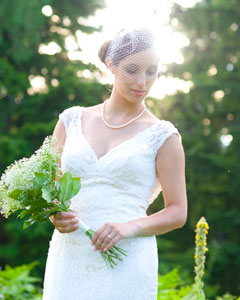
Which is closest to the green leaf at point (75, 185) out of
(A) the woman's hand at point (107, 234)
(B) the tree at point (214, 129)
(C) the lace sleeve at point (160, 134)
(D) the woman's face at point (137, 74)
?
(A) the woman's hand at point (107, 234)

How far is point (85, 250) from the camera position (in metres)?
2.60

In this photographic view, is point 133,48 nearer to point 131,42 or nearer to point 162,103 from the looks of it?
point 131,42

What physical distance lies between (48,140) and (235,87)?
34.9 feet

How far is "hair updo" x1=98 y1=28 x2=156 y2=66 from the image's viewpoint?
2742 mm

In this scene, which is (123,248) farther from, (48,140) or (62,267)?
(48,140)

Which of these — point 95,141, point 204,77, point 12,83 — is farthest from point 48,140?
point 204,77

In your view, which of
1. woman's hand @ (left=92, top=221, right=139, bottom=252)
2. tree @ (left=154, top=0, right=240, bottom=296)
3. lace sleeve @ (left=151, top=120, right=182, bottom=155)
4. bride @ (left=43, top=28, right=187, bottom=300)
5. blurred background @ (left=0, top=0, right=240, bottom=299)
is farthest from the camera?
tree @ (left=154, top=0, right=240, bottom=296)

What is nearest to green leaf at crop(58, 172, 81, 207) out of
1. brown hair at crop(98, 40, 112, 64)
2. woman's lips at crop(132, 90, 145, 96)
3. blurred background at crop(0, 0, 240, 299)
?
woman's lips at crop(132, 90, 145, 96)

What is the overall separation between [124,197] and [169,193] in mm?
239

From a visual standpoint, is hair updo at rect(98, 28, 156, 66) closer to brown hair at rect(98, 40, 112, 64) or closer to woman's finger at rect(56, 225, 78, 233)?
brown hair at rect(98, 40, 112, 64)

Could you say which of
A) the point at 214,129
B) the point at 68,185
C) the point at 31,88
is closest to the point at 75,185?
the point at 68,185

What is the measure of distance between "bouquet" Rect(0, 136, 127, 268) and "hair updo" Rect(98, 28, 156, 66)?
706mm

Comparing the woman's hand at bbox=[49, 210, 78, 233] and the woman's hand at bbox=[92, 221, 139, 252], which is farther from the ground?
the woman's hand at bbox=[49, 210, 78, 233]

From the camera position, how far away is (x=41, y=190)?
243cm
